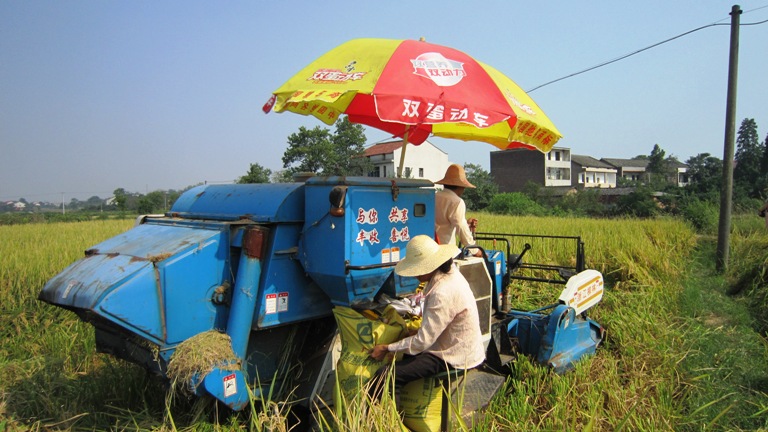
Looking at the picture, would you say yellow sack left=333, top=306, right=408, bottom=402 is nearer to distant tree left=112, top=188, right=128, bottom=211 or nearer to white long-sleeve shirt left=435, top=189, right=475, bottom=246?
white long-sleeve shirt left=435, top=189, right=475, bottom=246

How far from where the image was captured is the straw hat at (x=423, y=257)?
2900 mm

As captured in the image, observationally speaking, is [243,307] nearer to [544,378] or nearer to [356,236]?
[356,236]

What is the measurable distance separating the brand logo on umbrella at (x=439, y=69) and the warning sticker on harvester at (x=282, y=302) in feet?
5.80

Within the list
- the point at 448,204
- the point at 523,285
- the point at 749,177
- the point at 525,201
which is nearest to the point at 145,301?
the point at 448,204

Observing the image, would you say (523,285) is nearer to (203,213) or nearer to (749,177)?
(203,213)

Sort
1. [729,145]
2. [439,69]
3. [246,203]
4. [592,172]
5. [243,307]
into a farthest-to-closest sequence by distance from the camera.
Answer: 1. [592,172]
2. [729,145]
3. [439,69]
4. [246,203]
5. [243,307]

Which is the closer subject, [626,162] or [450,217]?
[450,217]

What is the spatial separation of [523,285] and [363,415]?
5466 millimetres

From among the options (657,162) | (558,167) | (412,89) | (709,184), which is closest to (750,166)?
(709,184)

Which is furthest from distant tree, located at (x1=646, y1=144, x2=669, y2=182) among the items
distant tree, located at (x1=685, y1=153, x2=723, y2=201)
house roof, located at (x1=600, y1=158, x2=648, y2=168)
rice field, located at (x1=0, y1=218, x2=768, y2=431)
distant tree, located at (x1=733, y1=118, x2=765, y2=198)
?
rice field, located at (x1=0, y1=218, x2=768, y2=431)

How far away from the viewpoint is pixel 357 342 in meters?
3.07

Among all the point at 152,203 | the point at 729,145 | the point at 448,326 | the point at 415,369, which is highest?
the point at 729,145

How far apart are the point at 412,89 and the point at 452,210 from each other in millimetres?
1262

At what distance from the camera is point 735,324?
249 inches
